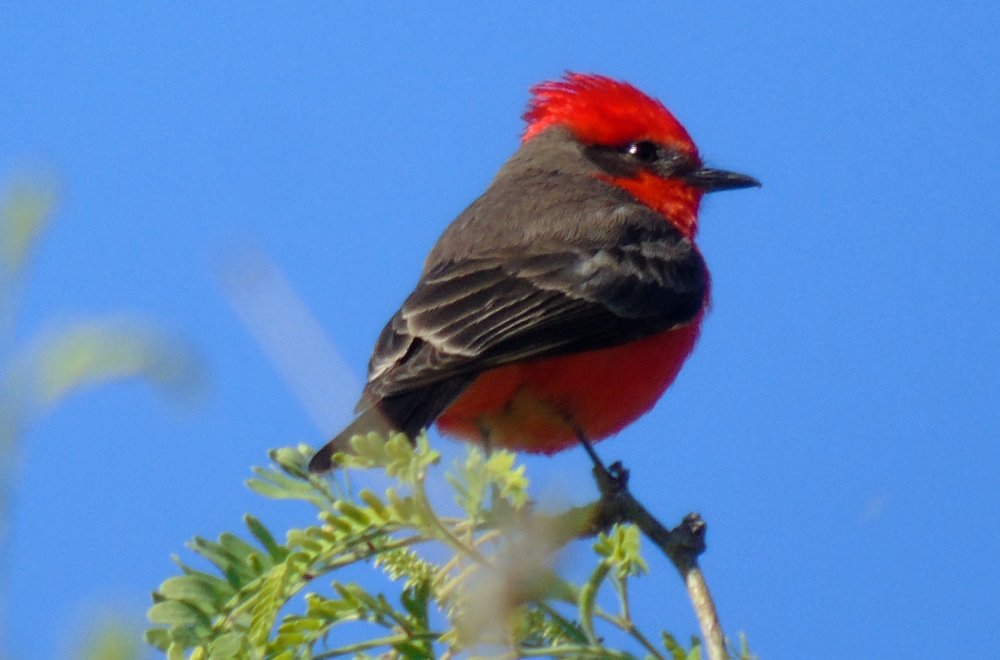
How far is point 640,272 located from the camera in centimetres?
416

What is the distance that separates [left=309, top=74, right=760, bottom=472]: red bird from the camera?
3.49m

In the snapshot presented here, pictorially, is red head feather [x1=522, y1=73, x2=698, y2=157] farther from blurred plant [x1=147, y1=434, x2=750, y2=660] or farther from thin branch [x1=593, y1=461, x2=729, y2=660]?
blurred plant [x1=147, y1=434, x2=750, y2=660]

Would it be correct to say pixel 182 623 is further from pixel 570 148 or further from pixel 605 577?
pixel 570 148

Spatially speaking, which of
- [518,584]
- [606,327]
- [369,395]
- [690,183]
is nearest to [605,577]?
[518,584]

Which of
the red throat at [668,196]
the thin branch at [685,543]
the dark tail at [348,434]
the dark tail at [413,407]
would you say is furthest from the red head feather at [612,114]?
the thin branch at [685,543]

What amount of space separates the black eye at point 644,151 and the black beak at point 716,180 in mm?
132

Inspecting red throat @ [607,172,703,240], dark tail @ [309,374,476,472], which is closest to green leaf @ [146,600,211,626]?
dark tail @ [309,374,476,472]

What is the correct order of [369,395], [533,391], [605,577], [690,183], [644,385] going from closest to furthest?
[605,577] → [369,395] → [533,391] → [644,385] → [690,183]

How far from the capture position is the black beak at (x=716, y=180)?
16.2 ft

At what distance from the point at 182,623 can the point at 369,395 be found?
190 cm

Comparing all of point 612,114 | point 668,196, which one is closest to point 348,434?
point 668,196

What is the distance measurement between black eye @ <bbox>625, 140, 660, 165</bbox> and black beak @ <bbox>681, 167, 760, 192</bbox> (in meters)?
0.13

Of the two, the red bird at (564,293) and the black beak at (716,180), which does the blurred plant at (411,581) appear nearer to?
the red bird at (564,293)

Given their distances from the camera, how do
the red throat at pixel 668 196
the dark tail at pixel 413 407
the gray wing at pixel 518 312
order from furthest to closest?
the red throat at pixel 668 196 < the gray wing at pixel 518 312 < the dark tail at pixel 413 407
